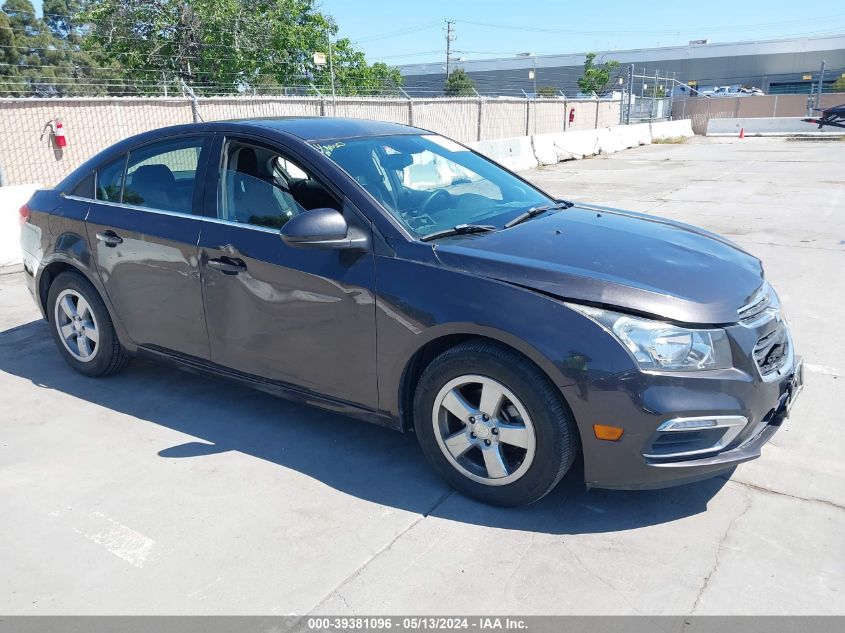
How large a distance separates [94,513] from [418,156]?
2512 mm

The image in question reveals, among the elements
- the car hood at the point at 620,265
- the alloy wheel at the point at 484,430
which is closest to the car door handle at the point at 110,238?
the car hood at the point at 620,265

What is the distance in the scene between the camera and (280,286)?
12.0 ft

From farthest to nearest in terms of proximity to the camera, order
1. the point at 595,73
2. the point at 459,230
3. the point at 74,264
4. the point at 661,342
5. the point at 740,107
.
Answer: the point at 595,73 < the point at 740,107 < the point at 74,264 < the point at 459,230 < the point at 661,342

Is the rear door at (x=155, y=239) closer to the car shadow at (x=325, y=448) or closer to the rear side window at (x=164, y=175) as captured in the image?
the rear side window at (x=164, y=175)

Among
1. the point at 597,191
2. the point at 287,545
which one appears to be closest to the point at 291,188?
the point at 287,545

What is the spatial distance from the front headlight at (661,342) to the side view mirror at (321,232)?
1115 millimetres

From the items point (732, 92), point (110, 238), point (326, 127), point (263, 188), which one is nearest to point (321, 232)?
point (263, 188)

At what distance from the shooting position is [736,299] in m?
3.15

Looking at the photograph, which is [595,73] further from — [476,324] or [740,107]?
[476,324]

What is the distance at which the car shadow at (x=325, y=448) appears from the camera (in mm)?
3258

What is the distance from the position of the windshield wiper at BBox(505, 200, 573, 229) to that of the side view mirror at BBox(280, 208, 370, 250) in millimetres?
831

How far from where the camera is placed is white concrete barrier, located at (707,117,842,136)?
3369 cm

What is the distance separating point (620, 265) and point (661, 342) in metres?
0.45
